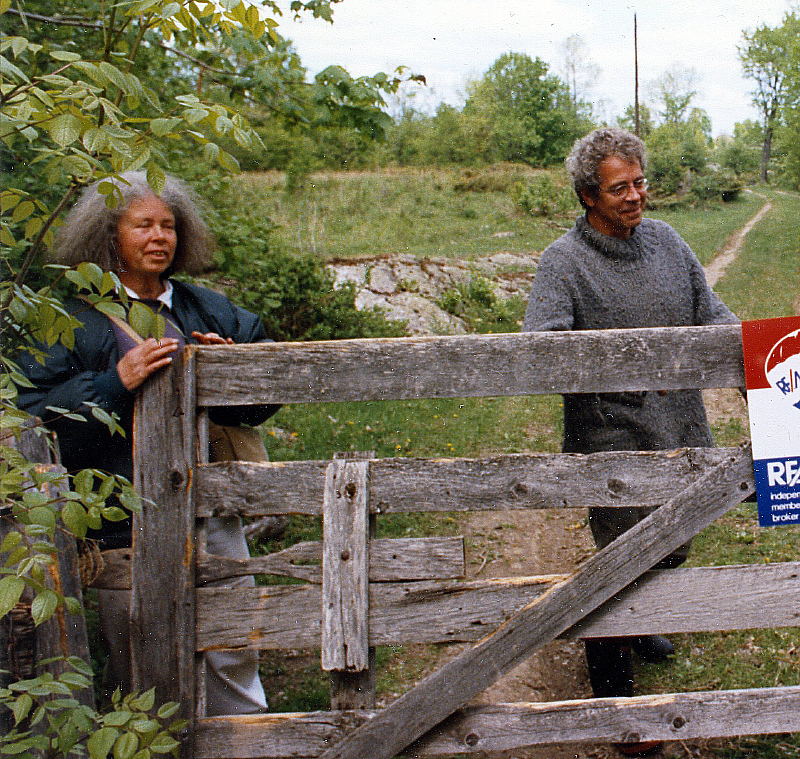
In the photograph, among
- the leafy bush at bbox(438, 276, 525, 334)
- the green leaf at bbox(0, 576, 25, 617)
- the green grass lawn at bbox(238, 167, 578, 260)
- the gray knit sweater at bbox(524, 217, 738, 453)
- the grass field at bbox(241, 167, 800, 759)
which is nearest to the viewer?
the green leaf at bbox(0, 576, 25, 617)

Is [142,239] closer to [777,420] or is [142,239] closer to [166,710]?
[166,710]

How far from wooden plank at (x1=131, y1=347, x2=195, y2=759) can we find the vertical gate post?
416 mm

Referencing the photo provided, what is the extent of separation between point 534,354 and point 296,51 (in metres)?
3.73

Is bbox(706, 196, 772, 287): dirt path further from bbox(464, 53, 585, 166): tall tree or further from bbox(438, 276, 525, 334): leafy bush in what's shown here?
bbox(438, 276, 525, 334): leafy bush

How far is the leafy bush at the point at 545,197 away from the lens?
71.2ft

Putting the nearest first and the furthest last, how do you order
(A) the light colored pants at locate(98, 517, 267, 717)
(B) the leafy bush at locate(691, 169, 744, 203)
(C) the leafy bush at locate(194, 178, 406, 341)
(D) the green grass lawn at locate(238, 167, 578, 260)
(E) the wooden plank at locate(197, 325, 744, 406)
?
1. (E) the wooden plank at locate(197, 325, 744, 406)
2. (A) the light colored pants at locate(98, 517, 267, 717)
3. (C) the leafy bush at locate(194, 178, 406, 341)
4. (D) the green grass lawn at locate(238, 167, 578, 260)
5. (B) the leafy bush at locate(691, 169, 744, 203)

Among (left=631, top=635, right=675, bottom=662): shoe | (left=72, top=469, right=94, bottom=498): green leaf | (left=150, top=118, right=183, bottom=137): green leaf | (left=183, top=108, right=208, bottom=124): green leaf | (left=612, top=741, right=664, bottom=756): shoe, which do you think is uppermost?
(left=183, top=108, right=208, bottom=124): green leaf

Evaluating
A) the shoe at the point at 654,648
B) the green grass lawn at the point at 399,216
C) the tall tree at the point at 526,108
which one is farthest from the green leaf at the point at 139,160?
the tall tree at the point at 526,108

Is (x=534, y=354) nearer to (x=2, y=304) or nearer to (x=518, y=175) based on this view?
(x=2, y=304)

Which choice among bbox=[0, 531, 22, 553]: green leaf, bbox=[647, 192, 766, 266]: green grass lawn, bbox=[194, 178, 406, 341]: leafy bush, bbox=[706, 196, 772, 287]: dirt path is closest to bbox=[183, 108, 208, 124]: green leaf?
bbox=[0, 531, 22, 553]: green leaf

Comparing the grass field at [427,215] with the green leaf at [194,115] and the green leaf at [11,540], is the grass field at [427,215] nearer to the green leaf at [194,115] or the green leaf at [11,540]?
the green leaf at [194,115]

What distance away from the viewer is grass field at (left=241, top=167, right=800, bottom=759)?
395 cm

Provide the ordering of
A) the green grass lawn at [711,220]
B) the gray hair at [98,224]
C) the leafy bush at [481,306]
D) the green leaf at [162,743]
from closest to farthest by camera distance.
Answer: the green leaf at [162,743], the gray hair at [98,224], the leafy bush at [481,306], the green grass lawn at [711,220]

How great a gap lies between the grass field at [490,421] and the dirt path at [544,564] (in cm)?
26
